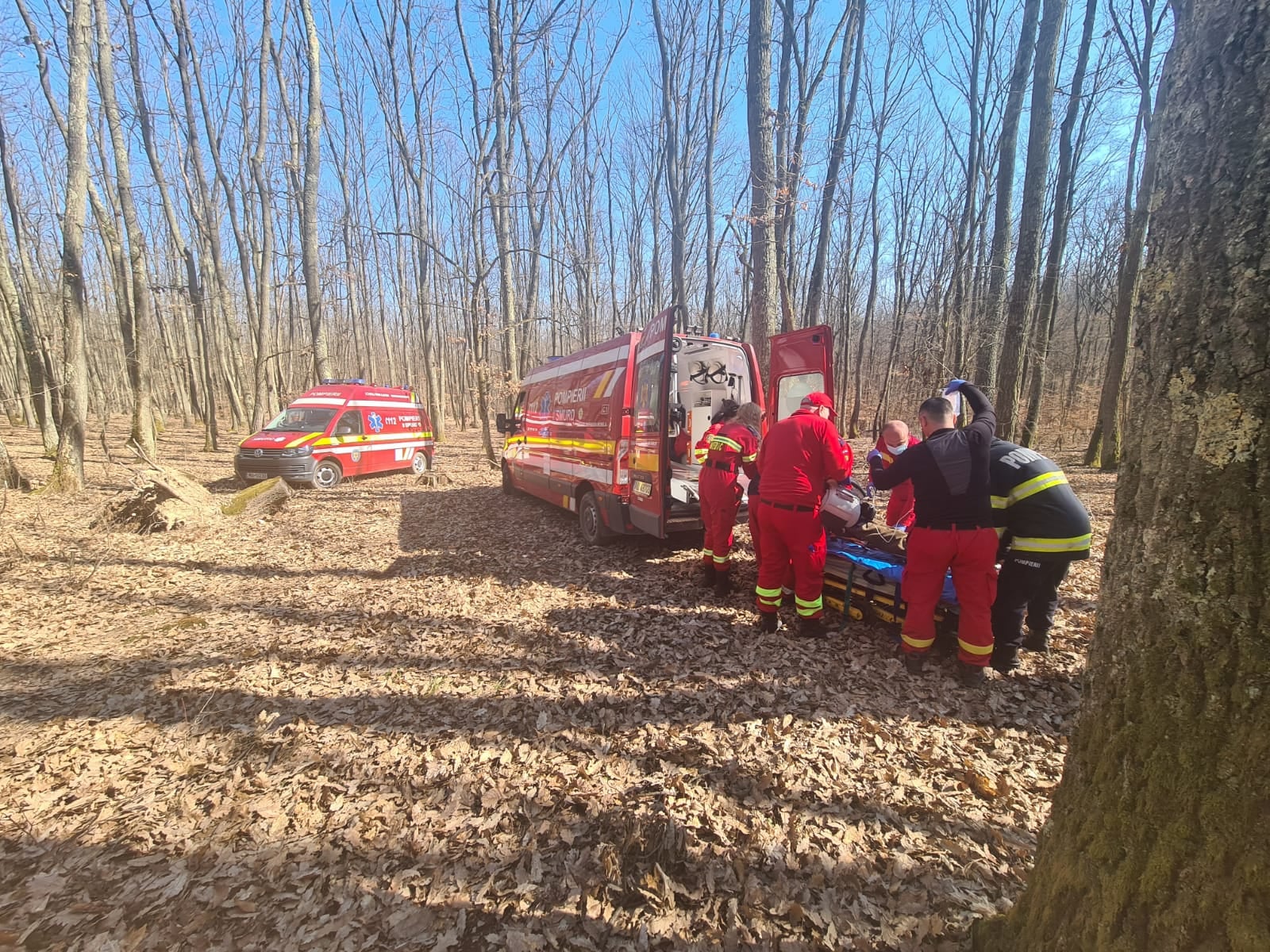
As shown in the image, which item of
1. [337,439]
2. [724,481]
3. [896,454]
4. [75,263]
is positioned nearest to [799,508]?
[724,481]

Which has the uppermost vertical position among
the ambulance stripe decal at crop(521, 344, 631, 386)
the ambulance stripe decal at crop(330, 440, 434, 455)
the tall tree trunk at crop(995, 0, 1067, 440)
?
the tall tree trunk at crop(995, 0, 1067, 440)

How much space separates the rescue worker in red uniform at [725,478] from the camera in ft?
16.0

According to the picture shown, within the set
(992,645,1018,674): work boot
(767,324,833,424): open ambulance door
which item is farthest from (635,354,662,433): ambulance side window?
(992,645,1018,674): work boot

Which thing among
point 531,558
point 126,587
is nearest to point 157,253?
point 126,587

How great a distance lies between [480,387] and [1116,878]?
13869mm

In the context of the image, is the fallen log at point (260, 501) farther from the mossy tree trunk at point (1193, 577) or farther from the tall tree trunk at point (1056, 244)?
the tall tree trunk at point (1056, 244)

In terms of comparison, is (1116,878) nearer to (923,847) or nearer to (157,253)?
(923,847)

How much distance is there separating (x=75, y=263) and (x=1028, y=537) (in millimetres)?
13553

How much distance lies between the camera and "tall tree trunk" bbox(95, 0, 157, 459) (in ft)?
34.7

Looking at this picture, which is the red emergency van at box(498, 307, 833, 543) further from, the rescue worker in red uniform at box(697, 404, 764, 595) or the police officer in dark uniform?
the police officer in dark uniform

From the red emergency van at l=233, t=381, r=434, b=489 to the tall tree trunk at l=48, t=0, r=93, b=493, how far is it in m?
2.28

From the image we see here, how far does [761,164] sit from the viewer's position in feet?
24.5

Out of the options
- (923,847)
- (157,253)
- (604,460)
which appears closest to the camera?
(923,847)

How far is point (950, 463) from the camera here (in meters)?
3.32
